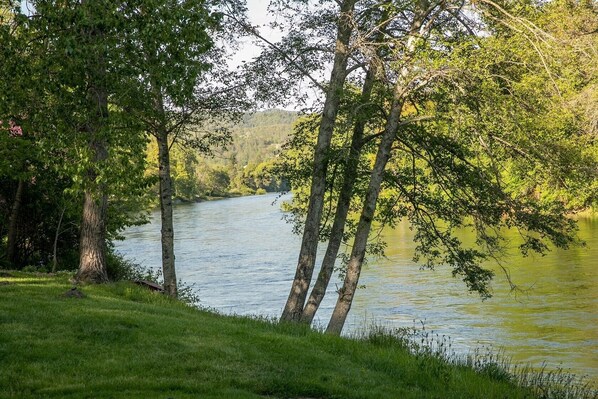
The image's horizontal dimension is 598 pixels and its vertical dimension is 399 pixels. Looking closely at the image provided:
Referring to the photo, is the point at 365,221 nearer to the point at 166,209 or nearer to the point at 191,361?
the point at 166,209

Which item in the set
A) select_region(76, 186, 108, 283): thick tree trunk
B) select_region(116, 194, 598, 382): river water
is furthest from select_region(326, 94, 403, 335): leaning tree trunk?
select_region(76, 186, 108, 283): thick tree trunk

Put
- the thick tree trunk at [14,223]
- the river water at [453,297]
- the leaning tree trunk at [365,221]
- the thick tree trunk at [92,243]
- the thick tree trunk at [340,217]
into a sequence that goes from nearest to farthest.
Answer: the leaning tree trunk at [365,221] → the thick tree trunk at [340,217] → the thick tree trunk at [92,243] → the river water at [453,297] → the thick tree trunk at [14,223]

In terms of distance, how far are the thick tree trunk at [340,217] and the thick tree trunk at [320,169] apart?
1.00 ft

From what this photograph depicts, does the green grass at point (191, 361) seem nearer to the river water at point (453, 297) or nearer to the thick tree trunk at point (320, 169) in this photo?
the thick tree trunk at point (320, 169)

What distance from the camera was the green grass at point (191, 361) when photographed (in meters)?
7.92

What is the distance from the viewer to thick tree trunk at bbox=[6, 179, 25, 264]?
899 inches

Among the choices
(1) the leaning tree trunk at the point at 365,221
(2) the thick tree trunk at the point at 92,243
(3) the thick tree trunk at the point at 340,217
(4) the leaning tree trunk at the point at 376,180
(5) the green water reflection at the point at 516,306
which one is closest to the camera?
(4) the leaning tree trunk at the point at 376,180

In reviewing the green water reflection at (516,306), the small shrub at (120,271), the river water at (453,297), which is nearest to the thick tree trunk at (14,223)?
the small shrub at (120,271)

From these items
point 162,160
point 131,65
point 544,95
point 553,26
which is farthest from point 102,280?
point 553,26

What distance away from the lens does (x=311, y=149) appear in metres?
17.2

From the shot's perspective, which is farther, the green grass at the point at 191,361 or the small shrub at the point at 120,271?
the small shrub at the point at 120,271

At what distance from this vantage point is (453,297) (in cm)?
2734

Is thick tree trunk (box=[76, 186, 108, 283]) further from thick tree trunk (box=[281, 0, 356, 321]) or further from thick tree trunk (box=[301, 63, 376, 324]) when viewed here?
thick tree trunk (box=[301, 63, 376, 324])

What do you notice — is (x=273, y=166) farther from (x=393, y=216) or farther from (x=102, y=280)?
(x=102, y=280)
